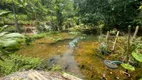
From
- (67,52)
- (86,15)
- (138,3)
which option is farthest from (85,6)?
(67,52)

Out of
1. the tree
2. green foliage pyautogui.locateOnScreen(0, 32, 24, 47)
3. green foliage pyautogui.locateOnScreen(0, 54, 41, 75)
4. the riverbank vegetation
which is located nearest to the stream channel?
the riverbank vegetation

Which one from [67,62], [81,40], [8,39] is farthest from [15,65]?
[81,40]

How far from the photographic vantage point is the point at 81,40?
9.49m

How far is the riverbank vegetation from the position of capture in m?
4.57

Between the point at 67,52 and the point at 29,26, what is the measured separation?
34.7ft

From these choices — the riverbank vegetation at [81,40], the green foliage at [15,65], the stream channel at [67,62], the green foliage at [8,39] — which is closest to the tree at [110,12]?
the riverbank vegetation at [81,40]

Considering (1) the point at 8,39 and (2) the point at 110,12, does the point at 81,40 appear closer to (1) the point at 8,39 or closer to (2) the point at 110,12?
(2) the point at 110,12

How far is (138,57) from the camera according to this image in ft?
12.7

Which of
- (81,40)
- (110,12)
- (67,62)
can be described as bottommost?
(67,62)

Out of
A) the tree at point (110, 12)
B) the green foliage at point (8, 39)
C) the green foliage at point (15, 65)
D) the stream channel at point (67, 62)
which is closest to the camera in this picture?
the green foliage at point (8, 39)

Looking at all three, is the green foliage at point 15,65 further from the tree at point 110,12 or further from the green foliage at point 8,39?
the tree at point 110,12

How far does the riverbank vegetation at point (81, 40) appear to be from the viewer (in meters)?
4.57

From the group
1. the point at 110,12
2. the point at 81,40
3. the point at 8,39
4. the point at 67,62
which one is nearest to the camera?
the point at 8,39

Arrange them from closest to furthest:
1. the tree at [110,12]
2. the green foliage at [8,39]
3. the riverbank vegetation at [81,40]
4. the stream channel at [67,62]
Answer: the green foliage at [8,39]
the riverbank vegetation at [81,40]
the stream channel at [67,62]
the tree at [110,12]
